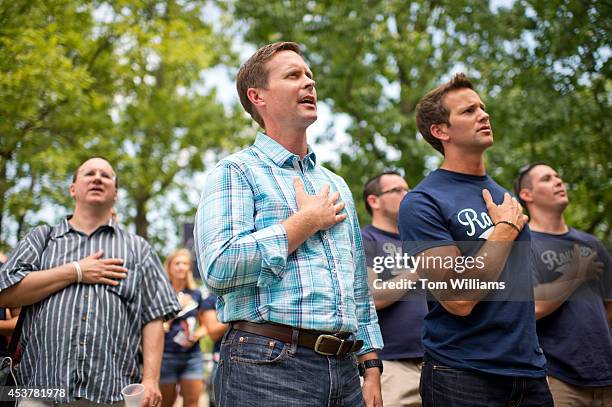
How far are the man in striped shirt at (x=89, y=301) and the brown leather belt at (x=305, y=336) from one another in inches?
57.8

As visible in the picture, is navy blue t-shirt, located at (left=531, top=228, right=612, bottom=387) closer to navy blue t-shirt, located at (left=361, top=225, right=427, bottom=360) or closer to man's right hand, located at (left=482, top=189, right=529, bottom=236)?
navy blue t-shirt, located at (left=361, top=225, right=427, bottom=360)

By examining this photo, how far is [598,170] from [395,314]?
9.35 feet

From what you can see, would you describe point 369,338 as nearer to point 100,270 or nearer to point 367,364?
point 367,364

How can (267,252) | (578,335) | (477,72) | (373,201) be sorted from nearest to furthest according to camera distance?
(267,252)
(578,335)
(373,201)
(477,72)

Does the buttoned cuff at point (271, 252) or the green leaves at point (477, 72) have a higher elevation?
the green leaves at point (477, 72)

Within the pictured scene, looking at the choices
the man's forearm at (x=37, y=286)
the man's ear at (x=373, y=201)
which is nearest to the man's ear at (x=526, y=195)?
the man's ear at (x=373, y=201)

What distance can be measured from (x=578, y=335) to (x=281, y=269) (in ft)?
7.33

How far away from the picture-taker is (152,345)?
12.8ft

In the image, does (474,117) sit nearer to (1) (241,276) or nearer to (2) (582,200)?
(1) (241,276)

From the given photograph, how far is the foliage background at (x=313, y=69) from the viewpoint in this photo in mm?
6535

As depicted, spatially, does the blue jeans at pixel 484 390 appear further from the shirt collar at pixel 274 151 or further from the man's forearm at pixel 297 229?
the shirt collar at pixel 274 151

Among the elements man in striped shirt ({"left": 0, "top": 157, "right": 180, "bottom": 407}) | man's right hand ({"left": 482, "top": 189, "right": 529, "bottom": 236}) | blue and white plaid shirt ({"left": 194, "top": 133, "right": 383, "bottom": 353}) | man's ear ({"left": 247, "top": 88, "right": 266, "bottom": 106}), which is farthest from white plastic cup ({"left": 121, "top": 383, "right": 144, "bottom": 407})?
man's right hand ({"left": 482, "top": 189, "right": 529, "bottom": 236})

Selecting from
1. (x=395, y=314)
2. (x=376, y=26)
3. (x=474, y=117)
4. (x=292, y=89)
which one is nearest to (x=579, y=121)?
(x=395, y=314)

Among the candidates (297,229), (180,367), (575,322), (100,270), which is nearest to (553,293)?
(575,322)
